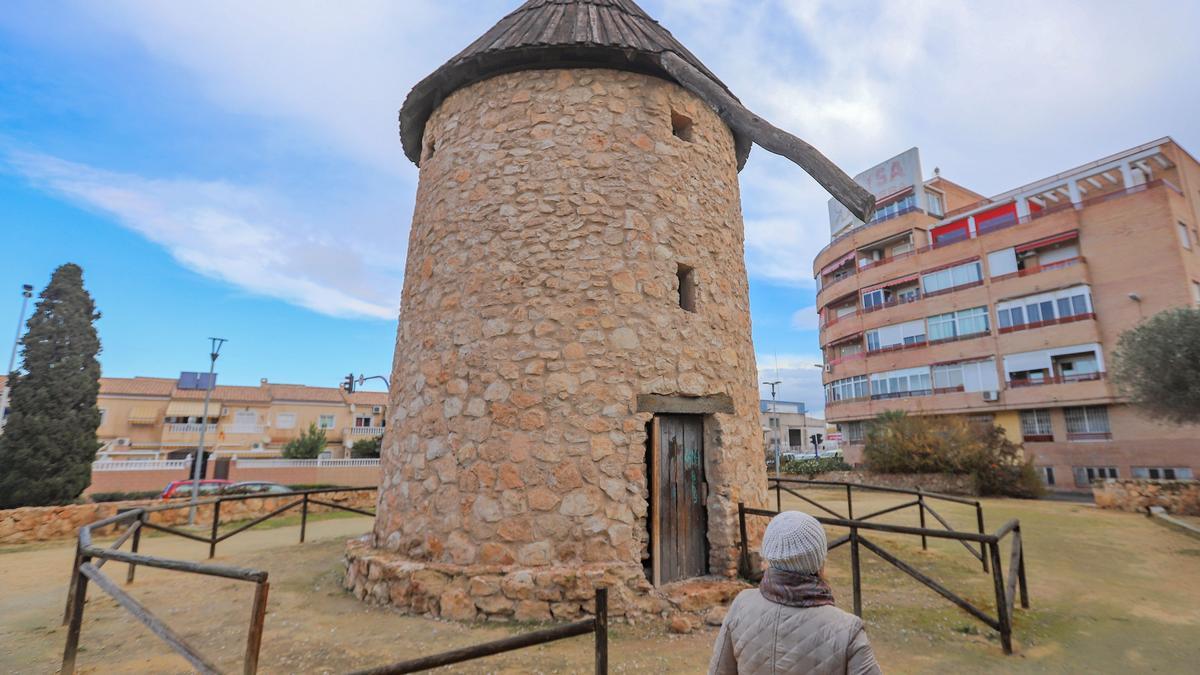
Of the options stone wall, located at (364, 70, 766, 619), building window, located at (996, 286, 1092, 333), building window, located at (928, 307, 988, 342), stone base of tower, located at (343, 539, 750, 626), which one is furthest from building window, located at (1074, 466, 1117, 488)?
stone base of tower, located at (343, 539, 750, 626)

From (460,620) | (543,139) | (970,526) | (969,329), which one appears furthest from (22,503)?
(969,329)

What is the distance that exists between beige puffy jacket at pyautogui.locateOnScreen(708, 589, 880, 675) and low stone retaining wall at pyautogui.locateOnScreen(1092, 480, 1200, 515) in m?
16.9

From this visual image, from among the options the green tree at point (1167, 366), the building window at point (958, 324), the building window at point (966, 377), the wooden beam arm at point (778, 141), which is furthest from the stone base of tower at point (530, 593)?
the building window at point (958, 324)

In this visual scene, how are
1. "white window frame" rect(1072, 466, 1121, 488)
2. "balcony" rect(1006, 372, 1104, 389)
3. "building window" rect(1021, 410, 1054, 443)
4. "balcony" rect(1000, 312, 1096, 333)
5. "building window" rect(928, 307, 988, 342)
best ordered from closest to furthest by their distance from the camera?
"white window frame" rect(1072, 466, 1121, 488) → "balcony" rect(1006, 372, 1104, 389) → "balcony" rect(1000, 312, 1096, 333) → "building window" rect(1021, 410, 1054, 443) → "building window" rect(928, 307, 988, 342)

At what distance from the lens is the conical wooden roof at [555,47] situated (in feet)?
20.7

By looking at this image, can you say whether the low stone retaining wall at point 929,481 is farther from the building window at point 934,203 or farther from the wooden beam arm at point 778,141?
the building window at point 934,203

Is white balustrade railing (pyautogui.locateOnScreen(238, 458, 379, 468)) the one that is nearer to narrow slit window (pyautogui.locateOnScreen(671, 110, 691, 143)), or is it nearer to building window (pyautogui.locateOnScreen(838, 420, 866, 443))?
narrow slit window (pyautogui.locateOnScreen(671, 110, 691, 143))

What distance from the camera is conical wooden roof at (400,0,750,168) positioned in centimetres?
630

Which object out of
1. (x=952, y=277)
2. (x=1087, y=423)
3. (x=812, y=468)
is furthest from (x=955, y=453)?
(x=952, y=277)

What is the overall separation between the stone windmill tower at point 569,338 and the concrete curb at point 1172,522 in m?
9.60

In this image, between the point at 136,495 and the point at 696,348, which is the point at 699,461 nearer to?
the point at 696,348

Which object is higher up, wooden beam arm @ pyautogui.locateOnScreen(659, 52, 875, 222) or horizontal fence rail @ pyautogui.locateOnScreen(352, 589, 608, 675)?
wooden beam arm @ pyautogui.locateOnScreen(659, 52, 875, 222)

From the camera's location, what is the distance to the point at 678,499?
579cm

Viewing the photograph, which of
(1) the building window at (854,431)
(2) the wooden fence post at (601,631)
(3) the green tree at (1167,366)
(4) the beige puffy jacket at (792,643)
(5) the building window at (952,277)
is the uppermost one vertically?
(5) the building window at (952,277)
